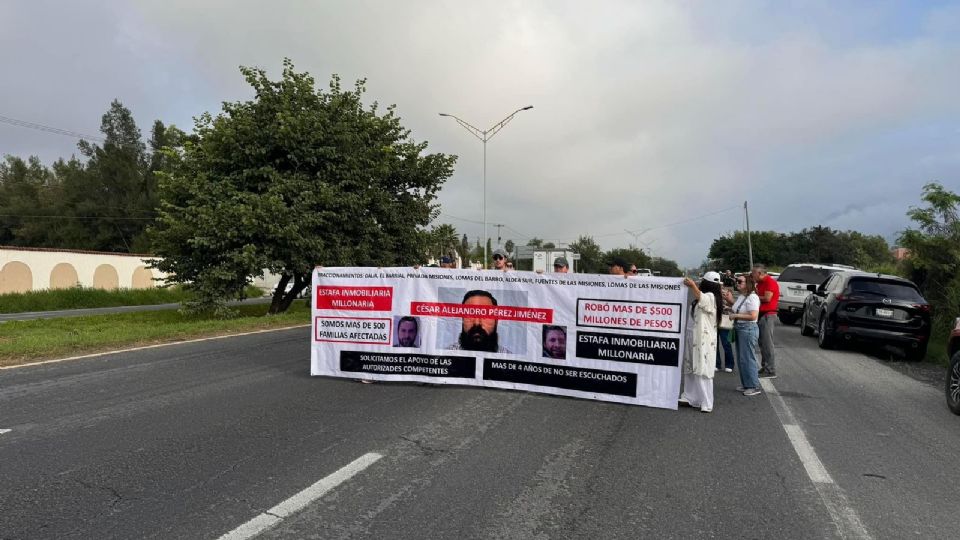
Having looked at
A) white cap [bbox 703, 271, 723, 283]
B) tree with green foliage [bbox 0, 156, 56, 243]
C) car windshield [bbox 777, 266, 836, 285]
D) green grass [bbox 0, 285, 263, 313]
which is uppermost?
tree with green foliage [bbox 0, 156, 56, 243]

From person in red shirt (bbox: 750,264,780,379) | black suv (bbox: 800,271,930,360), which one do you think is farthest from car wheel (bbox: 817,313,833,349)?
person in red shirt (bbox: 750,264,780,379)

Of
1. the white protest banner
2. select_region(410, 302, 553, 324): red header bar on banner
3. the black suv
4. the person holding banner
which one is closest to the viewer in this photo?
the person holding banner

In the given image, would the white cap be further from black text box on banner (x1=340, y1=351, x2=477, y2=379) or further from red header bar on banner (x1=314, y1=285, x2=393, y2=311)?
red header bar on banner (x1=314, y1=285, x2=393, y2=311)

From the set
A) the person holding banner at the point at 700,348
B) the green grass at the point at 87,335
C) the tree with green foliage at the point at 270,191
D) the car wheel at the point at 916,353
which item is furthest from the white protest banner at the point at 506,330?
the tree with green foliage at the point at 270,191

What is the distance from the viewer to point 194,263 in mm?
→ 20453

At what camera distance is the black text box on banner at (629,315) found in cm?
723

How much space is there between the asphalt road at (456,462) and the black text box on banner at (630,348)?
572mm

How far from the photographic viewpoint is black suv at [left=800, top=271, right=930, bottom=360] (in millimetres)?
12484

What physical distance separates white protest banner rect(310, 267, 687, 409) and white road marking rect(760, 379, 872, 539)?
1.26 m

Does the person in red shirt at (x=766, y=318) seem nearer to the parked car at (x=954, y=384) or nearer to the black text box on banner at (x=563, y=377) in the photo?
the parked car at (x=954, y=384)

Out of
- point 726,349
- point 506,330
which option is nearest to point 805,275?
point 726,349

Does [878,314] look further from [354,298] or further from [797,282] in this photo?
[354,298]

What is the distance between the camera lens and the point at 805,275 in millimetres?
20328

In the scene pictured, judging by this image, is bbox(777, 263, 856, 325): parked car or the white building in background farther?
the white building in background
